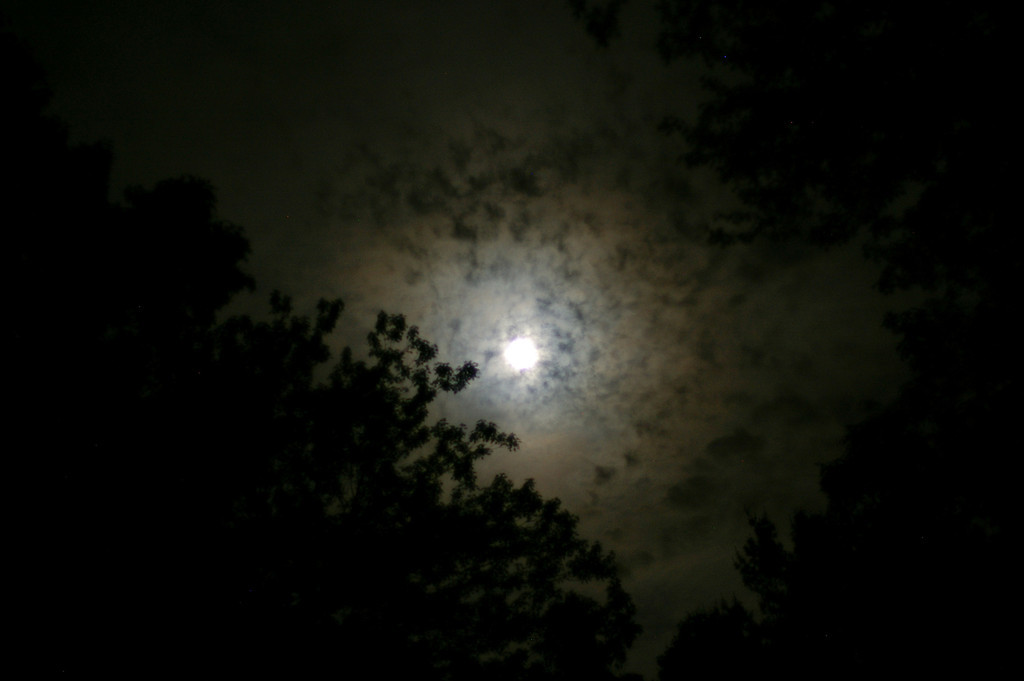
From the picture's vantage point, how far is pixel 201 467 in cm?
882

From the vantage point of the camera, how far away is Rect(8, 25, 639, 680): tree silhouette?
7090 millimetres

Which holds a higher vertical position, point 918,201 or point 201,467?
point 918,201

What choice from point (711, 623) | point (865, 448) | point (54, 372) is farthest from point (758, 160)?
point (711, 623)

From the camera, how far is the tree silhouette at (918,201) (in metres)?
6.54

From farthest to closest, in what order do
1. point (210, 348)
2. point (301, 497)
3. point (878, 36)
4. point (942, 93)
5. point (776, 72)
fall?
point (301, 497), point (210, 348), point (776, 72), point (878, 36), point (942, 93)

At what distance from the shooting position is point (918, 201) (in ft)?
25.4

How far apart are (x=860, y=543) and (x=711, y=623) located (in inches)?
514

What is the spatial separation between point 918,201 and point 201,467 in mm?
13022

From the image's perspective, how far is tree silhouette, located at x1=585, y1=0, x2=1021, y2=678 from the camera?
6.54 m

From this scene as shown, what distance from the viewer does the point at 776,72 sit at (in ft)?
27.6

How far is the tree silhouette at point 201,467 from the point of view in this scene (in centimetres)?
709

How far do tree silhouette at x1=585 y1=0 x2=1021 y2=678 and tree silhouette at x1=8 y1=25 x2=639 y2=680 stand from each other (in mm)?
9312

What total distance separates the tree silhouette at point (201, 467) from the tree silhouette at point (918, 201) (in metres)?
9.31

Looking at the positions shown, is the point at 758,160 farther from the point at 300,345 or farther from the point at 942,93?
the point at 300,345
